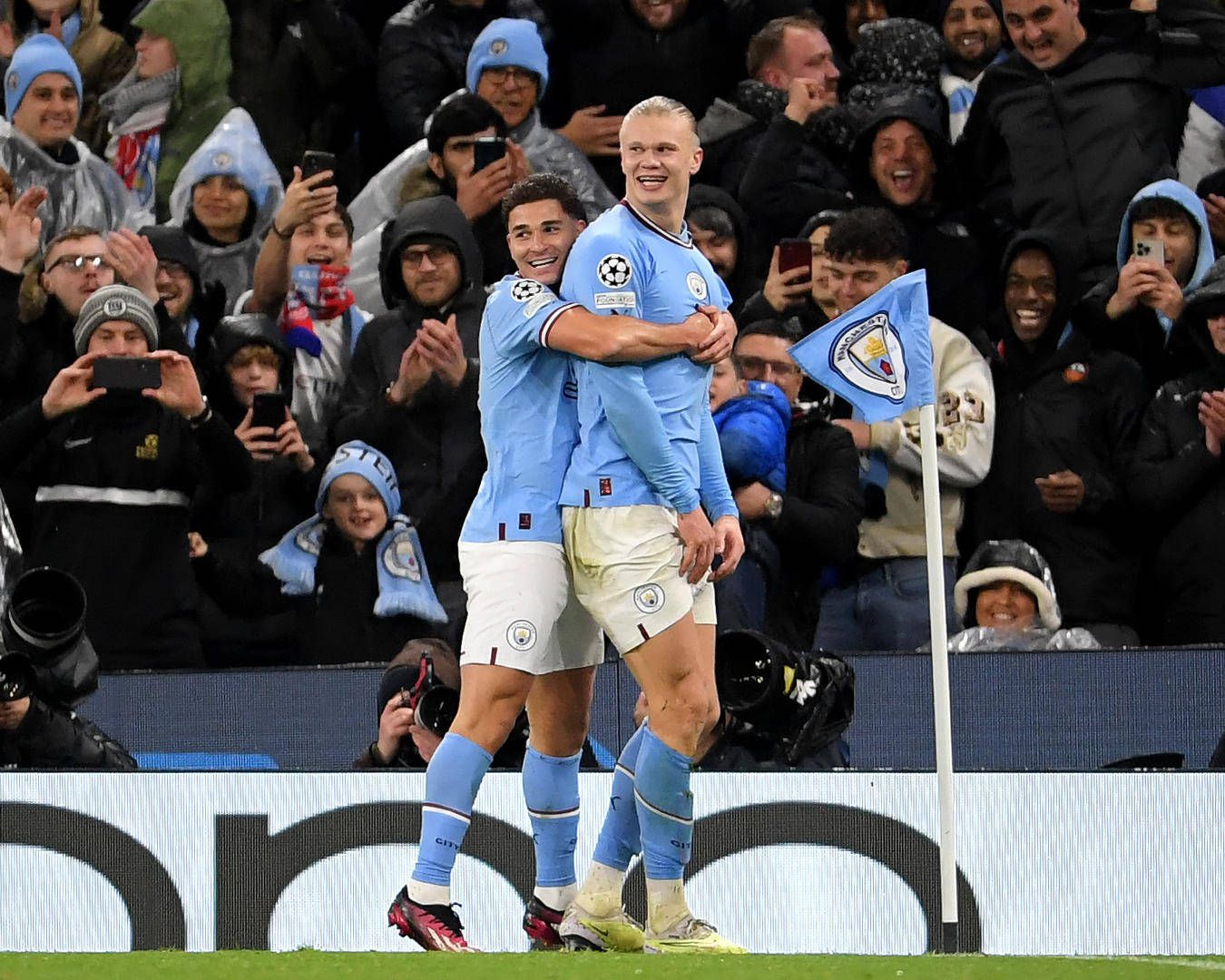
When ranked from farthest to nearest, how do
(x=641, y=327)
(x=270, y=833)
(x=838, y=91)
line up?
(x=838, y=91) → (x=270, y=833) → (x=641, y=327)

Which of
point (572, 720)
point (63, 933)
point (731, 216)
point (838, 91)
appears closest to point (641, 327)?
point (572, 720)

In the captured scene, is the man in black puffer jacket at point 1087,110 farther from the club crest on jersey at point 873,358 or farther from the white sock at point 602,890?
the white sock at point 602,890

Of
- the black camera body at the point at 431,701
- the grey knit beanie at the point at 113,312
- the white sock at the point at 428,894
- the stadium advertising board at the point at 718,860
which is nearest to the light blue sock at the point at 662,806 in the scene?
the white sock at the point at 428,894

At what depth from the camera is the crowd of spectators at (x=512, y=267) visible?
797 cm

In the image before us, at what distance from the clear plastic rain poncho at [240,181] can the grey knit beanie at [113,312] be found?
4.44 feet

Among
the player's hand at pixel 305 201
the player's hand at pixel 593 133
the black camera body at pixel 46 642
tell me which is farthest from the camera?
the player's hand at pixel 593 133

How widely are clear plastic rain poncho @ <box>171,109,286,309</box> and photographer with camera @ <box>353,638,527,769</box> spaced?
10.6 ft

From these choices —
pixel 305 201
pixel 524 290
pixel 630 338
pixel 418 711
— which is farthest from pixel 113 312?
pixel 630 338

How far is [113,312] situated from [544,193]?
3.07 metres

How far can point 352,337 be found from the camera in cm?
922

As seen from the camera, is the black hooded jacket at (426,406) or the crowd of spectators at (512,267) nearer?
the crowd of spectators at (512,267)

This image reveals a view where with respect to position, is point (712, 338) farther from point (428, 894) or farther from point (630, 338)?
point (428, 894)

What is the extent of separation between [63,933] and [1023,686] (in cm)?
324

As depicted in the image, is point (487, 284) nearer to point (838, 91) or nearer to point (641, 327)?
point (838, 91)
